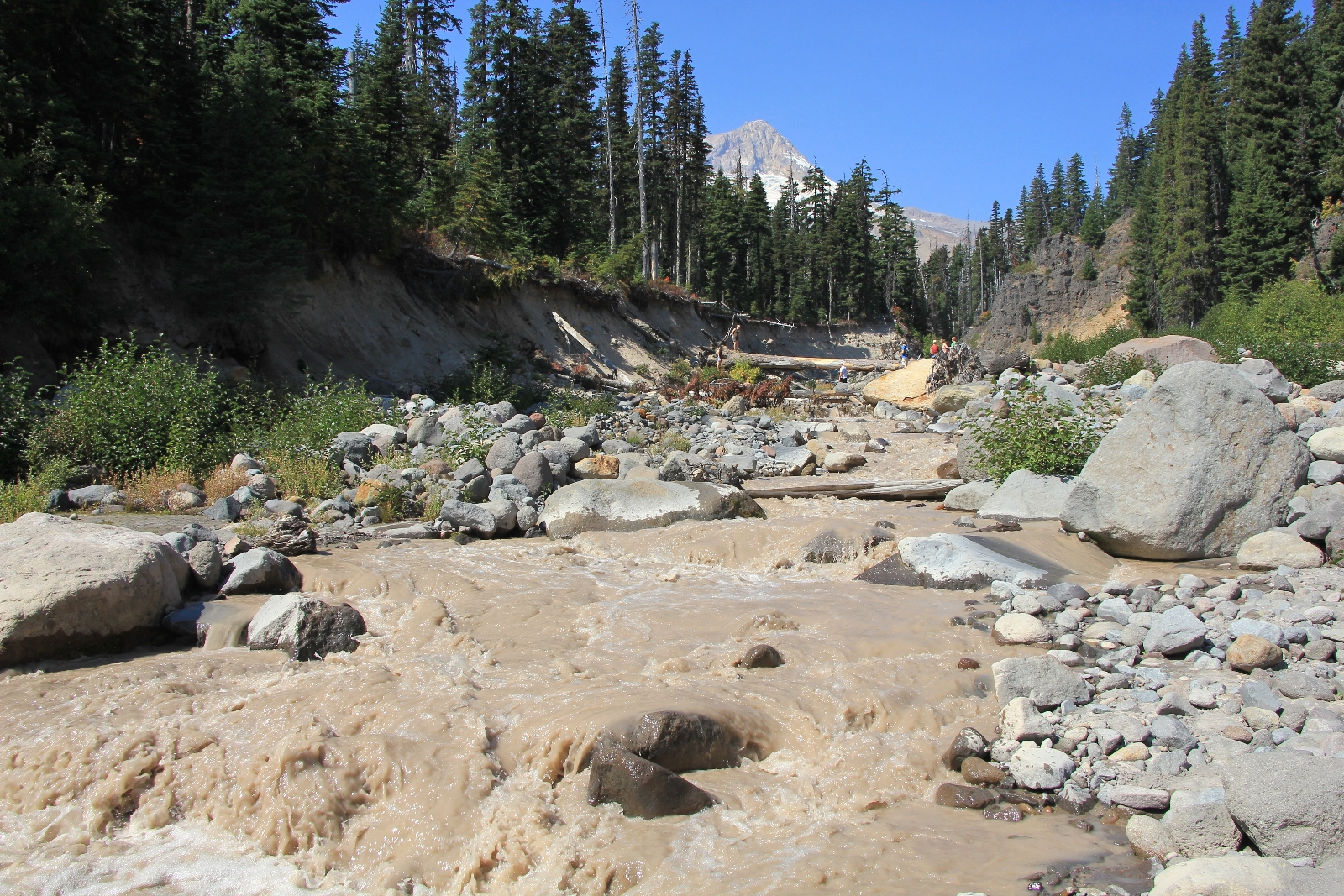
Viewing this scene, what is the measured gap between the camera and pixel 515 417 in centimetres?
1449

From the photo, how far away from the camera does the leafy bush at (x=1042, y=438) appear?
10562 millimetres

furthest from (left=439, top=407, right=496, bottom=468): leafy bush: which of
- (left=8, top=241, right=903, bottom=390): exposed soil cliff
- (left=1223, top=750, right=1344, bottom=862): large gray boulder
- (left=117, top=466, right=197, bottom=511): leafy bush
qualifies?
(left=1223, top=750, right=1344, bottom=862): large gray boulder

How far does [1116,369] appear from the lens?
1905cm

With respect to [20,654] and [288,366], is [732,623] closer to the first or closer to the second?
[20,654]

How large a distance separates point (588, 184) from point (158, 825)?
39.0 m

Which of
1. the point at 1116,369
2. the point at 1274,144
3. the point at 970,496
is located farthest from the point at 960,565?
the point at 1274,144

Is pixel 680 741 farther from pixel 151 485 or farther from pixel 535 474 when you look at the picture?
pixel 151 485

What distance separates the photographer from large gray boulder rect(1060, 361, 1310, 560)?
25.8 ft

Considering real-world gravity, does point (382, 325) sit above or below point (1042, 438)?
above

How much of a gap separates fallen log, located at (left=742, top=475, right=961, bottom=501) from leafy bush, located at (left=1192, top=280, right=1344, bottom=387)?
27.8 feet

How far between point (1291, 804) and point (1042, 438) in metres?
7.97

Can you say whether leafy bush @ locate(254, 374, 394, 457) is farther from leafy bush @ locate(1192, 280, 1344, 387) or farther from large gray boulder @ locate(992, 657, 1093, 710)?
leafy bush @ locate(1192, 280, 1344, 387)

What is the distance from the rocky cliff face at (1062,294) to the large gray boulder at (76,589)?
7663cm

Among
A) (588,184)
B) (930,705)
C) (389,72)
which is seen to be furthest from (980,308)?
(930,705)
